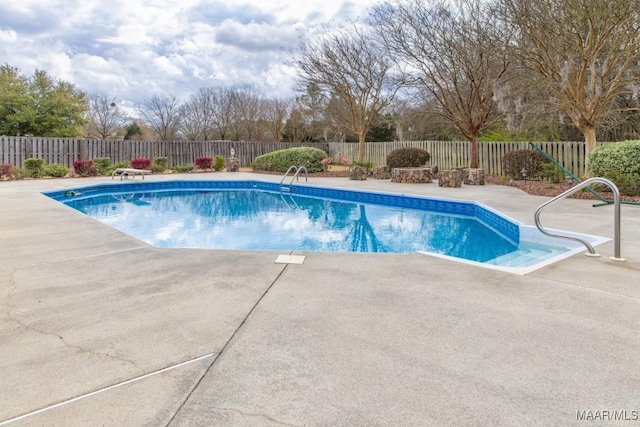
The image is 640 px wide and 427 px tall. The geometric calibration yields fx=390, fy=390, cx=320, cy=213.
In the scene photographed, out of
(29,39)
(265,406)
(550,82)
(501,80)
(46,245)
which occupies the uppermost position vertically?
(29,39)

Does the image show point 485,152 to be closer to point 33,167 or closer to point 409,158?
point 409,158

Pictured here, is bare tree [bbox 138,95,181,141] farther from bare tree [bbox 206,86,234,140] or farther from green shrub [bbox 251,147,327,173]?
green shrub [bbox 251,147,327,173]

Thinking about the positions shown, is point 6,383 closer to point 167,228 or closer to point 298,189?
point 167,228

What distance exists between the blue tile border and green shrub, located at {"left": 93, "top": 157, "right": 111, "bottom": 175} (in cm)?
403

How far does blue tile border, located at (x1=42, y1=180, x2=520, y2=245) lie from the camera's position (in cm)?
682

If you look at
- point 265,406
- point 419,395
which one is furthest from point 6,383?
point 419,395

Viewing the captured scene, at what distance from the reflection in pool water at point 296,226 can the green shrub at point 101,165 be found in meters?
5.81

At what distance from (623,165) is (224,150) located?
17.3 m

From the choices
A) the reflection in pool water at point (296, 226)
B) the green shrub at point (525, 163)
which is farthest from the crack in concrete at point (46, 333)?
the green shrub at point (525, 163)

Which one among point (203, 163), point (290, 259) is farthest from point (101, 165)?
point (290, 259)

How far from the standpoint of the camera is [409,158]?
14.6 metres

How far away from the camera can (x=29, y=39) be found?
52.0ft

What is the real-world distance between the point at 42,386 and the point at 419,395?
5.50 ft

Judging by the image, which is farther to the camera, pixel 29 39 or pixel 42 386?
pixel 29 39
